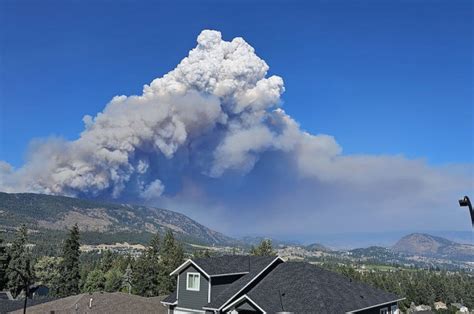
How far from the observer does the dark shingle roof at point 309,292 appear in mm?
29062

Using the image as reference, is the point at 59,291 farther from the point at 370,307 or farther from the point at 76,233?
the point at 370,307

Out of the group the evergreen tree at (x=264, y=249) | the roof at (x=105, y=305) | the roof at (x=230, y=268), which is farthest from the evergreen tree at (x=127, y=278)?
the roof at (x=230, y=268)

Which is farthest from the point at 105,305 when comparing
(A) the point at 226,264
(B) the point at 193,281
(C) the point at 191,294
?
(A) the point at 226,264

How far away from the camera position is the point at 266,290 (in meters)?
31.2

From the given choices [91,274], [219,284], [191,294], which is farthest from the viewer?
[91,274]

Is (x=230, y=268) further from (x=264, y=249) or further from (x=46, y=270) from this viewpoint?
(x=46, y=270)

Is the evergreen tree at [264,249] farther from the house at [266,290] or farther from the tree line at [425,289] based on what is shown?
the house at [266,290]

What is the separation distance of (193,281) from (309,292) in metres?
8.17

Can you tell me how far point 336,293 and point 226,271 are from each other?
7.74 metres

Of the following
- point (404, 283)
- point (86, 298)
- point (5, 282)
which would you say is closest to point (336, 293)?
point (86, 298)

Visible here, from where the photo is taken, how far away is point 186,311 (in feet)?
109

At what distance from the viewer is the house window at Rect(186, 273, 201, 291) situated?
33000 mm

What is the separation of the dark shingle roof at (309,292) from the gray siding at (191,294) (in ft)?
11.7

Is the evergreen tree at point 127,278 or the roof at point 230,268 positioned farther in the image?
the evergreen tree at point 127,278
